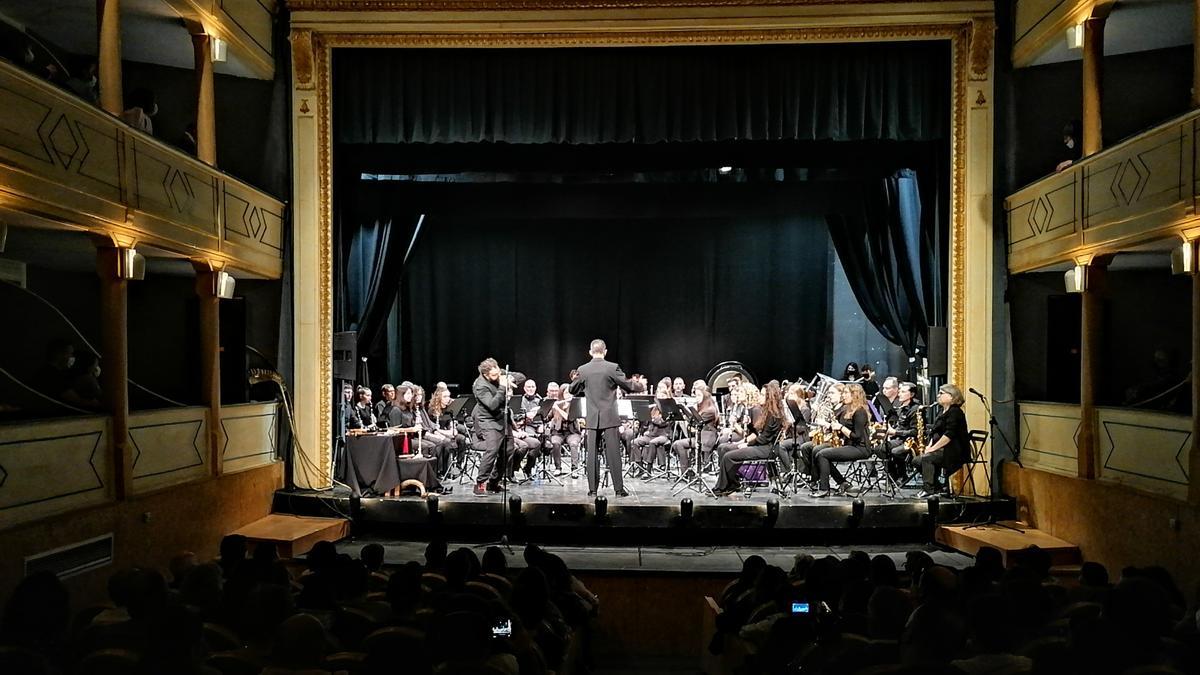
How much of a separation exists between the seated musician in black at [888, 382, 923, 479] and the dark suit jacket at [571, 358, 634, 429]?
9.97ft

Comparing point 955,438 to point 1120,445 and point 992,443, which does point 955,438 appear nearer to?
point 992,443

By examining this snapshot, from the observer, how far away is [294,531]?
8.27 m

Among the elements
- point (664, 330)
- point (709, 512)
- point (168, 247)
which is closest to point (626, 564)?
point (709, 512)

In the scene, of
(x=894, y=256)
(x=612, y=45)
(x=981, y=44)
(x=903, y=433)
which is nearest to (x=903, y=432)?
(x=903, y=433)

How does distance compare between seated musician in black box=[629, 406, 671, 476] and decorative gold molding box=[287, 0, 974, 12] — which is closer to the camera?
decorative gold molding box=[287, 0, 974, 12]

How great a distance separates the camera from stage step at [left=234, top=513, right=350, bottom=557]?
7.89 metres

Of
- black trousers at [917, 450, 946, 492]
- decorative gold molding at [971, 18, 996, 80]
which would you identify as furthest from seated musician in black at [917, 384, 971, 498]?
decorative gold molding at [971, 18, 996, 80]

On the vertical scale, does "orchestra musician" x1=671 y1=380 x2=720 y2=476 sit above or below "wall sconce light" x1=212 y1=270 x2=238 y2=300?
below

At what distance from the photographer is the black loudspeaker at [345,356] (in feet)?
32.7

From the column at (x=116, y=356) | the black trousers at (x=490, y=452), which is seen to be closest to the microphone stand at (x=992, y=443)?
the black trousers at (x=490, y=452)

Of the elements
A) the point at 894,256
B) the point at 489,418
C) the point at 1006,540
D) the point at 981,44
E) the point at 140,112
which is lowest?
the point at 1006,540

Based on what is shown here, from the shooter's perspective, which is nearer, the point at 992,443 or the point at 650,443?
the point at 992,443

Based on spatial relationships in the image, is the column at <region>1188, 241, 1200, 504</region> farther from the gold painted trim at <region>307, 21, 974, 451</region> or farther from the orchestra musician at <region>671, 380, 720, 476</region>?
the orchestra musician at <region>671, 380, 720, 476</region>

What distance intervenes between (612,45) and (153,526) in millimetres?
6752
